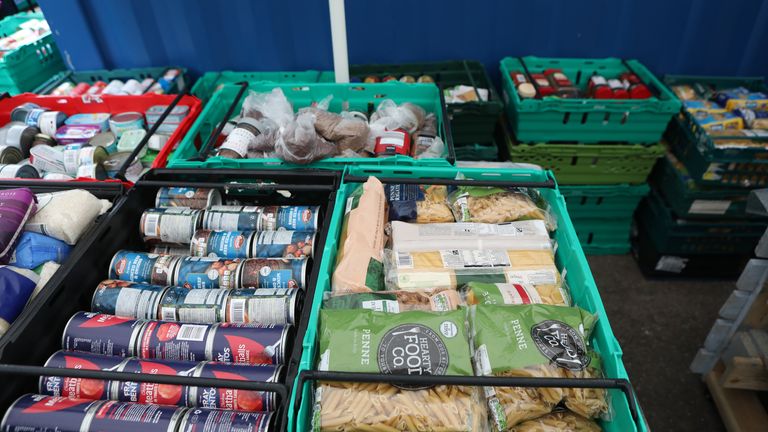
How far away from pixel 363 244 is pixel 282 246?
31cm

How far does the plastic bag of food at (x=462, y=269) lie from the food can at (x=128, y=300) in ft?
2.63

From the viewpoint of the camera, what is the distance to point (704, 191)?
276 centimetres

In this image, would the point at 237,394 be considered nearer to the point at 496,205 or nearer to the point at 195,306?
the point at 195,306

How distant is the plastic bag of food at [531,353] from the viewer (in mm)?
1267

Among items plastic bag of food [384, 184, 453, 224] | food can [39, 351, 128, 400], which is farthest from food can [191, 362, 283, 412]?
plastic bag of food [384, 184, 453, 224]

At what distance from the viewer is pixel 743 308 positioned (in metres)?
2.21

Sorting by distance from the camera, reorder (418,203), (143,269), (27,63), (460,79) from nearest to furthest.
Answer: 1. (143,269)
2. (418,203)
3. (460,79)
4. (27,63)

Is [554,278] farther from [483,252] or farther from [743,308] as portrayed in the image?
[743,308]

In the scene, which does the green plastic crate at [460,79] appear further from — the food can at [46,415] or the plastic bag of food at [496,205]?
the food can at [46,415]

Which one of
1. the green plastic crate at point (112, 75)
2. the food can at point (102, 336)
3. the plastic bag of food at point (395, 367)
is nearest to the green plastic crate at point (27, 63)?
the green plastic crate at point (112, 75)

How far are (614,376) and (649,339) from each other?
188 cm

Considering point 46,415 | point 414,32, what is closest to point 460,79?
point 414,32

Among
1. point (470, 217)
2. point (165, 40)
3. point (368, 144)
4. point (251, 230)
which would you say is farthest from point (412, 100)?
point (165, 40)

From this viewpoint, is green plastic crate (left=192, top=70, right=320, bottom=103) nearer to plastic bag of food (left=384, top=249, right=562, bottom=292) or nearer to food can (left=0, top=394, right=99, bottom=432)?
plastic bag of food (left=384, top=249, right=562, bottom=292)
